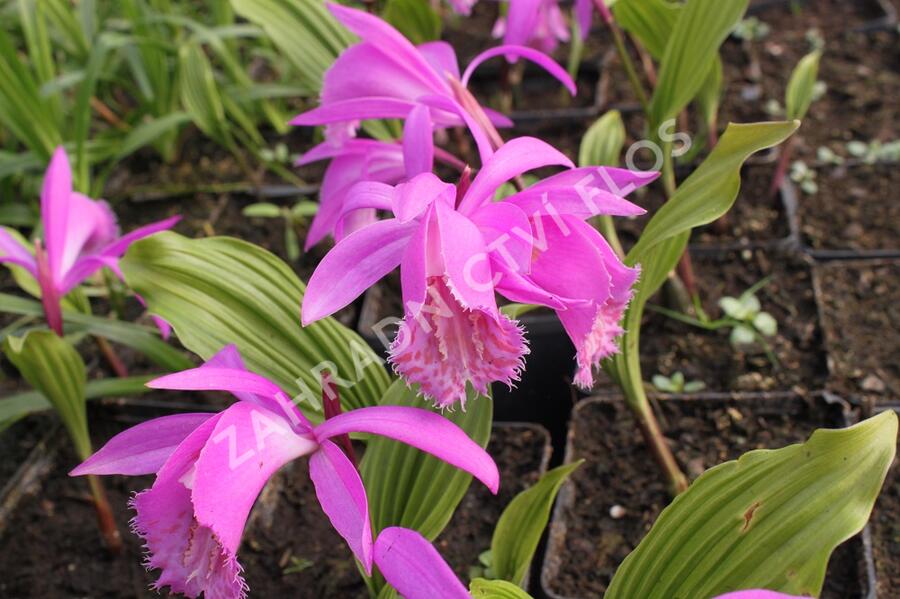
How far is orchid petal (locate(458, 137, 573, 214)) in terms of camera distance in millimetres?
996

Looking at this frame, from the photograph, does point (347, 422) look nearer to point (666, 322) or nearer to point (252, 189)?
point (666, 322)

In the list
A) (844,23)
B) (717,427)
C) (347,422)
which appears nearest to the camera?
(347,422)

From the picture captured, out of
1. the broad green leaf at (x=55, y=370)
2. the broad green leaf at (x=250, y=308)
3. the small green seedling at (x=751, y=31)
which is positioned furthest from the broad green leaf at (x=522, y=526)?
the small green seedling at (x=751, y=31)

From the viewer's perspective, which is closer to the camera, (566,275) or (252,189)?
(566,275)

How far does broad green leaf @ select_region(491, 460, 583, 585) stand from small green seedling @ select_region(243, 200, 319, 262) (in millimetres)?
1149

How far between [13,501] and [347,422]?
1.14 meters

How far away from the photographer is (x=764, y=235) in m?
2.18

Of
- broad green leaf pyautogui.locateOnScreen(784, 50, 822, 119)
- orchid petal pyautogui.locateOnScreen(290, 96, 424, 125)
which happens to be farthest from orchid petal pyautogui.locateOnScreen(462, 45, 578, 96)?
broad green leaf pyautogui.locateOnScreen(784, 50, 822, 119)

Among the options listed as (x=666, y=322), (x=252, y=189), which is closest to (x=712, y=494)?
(x=666, y=322)

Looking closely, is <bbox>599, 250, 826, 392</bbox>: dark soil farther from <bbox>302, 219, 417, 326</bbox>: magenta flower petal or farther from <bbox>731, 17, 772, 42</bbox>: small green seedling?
<bbox>731, 17, 772, 42</bbox>: small green seedling

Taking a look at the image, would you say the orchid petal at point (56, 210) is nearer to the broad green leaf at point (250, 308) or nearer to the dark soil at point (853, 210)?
the broad green leaf at point (250, 308)

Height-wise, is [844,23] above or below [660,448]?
below

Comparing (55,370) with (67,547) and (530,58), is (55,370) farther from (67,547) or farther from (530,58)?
(530,58)

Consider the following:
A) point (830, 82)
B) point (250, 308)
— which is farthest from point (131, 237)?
point (830, 82)
